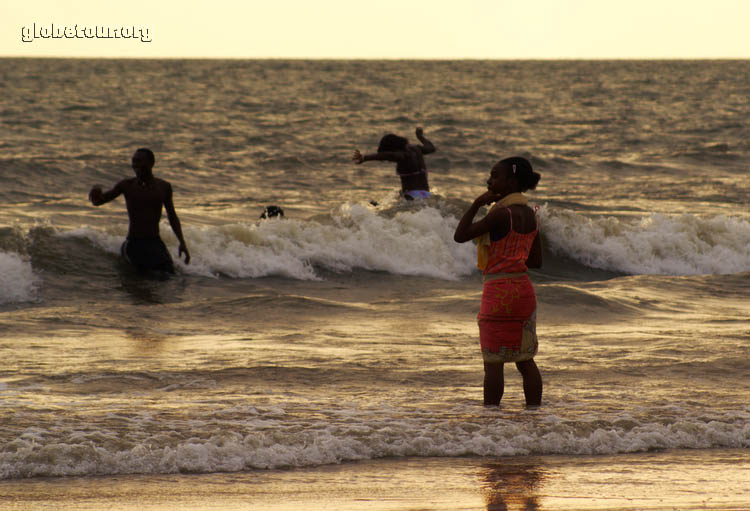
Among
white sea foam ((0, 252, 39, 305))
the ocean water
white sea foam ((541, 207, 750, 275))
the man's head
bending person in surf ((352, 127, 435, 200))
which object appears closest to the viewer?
the ocean water

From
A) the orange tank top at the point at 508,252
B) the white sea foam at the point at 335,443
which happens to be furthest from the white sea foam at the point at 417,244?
the orange tank top at the point at 508,252

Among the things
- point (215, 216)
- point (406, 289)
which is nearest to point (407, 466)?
point (406, 289)

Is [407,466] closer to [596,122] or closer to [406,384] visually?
[406,384]

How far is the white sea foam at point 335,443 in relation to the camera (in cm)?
506

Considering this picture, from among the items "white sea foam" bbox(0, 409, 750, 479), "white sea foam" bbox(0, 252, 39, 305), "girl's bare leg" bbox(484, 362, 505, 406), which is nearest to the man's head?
"white sea foam" bbox(0, 252, 39, 305)

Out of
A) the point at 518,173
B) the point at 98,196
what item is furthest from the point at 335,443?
the point at 98,196

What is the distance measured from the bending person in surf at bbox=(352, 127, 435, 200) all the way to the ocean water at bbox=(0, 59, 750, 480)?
1.10 meters

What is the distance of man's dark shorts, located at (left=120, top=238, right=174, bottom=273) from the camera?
35.5 feet

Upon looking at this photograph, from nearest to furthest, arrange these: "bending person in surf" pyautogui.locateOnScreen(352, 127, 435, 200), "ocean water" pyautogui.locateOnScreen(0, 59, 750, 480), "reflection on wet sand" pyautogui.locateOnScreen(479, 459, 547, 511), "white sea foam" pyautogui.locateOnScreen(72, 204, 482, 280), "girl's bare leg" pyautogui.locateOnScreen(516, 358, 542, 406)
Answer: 1. "reflection on wet sand" pyautogui.locateOnScreen(479, 459, 547, 511)
2. "ocean water" pyautogui.locateOnScreen(0, 59, 750, 480)
3. "girl's bare leg" pyautogui.locateOnScreen(516, 358, 542, 406)
4. "bending person in surf" pyautogui.locateOnScreen(352, 127, 435, 200)
5. "white sea foam" pyautogui.locateOnScreen(72, 204, 482, 280)

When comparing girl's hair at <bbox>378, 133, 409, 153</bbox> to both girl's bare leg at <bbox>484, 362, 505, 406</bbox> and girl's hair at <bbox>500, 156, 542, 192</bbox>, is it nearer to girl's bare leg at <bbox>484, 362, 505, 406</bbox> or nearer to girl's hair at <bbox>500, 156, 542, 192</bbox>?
girl's bare leg at <bbox>484, 362, 505, 406</bbox>

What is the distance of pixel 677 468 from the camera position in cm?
515

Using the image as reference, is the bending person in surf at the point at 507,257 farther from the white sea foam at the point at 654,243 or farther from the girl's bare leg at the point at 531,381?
the white sea foam at the point at 654,243

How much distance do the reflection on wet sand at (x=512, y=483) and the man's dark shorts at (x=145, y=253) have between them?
6516mm

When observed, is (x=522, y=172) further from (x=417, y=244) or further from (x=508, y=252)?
(x=417, y=244)
